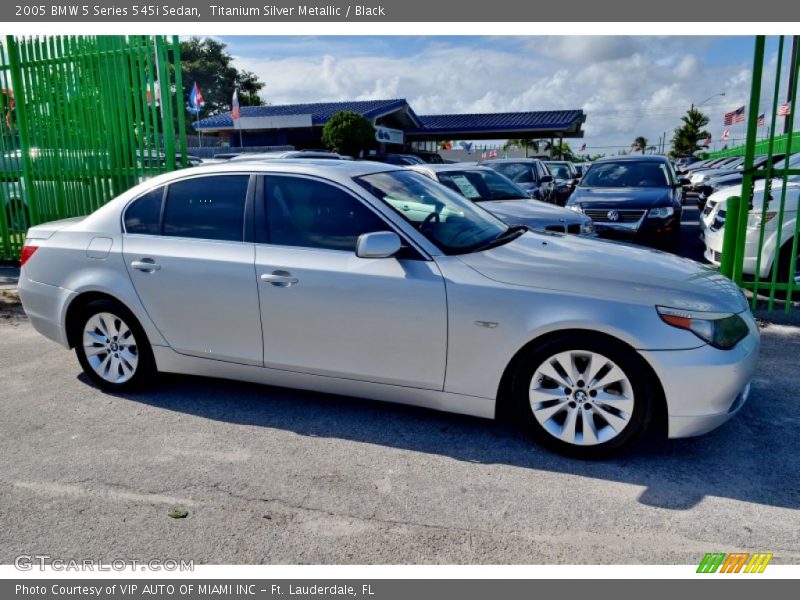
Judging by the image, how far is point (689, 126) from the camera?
8244 centimetres

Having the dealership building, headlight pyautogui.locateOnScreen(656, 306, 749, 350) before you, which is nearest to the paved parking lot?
headlight pyautogui.locateOnScreen(656, 306, 749, 350)

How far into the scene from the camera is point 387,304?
3877mm

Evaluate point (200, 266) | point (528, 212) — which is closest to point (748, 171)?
point (528, 212)

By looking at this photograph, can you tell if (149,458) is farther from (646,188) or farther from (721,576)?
(646,188)

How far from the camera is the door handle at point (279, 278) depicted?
4.11 m

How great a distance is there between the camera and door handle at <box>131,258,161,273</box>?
177 inches

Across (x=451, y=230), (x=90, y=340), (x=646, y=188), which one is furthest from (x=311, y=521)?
(x=646, y=188)

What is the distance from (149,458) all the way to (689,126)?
296ft

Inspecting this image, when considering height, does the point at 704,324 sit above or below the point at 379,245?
below

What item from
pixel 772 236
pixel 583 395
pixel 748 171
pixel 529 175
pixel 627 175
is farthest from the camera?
pixel 529 175

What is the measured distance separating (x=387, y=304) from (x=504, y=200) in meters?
5.77

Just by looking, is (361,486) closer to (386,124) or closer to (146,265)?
(146,265)

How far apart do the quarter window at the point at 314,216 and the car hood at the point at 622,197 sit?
7251 mm
